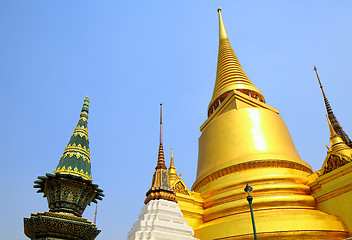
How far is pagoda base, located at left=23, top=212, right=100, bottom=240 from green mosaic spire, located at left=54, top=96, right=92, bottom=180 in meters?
0.75

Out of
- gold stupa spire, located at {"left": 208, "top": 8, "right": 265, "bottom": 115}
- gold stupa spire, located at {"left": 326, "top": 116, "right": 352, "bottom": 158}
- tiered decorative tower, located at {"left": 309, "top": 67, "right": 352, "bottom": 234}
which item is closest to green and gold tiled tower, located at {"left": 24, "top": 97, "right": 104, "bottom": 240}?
tiered decorative tower, located at {"left": 309, "top": 67, "right": 352, "bottom": 234}

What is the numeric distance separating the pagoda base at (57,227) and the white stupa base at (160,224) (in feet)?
6.16

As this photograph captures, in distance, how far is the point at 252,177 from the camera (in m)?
10.4

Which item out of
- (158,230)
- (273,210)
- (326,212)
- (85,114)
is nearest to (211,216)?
(273,210)

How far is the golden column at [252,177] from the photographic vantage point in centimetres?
828

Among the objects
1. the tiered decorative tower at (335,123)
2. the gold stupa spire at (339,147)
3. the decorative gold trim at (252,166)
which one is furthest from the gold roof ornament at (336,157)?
the tiered decorative tower at (335,123)

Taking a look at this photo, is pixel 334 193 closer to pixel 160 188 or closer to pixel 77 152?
pixel 160 188

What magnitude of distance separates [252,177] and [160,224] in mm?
5177

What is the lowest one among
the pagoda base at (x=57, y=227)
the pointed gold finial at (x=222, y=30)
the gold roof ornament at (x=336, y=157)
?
the pagoda base at (x=57, y=227)

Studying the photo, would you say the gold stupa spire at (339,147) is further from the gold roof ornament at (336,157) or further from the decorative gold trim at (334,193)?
the decorative gold trim at (334,193)

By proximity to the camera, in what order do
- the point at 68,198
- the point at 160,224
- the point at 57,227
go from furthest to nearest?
1. the point at 160,224
2. the point at 68,198
3. the point at 57,227

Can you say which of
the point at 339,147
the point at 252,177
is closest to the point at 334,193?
the point at 339,147

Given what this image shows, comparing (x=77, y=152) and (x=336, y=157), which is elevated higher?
(x=336, y=157)

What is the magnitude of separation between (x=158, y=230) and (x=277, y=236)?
3.83 m
